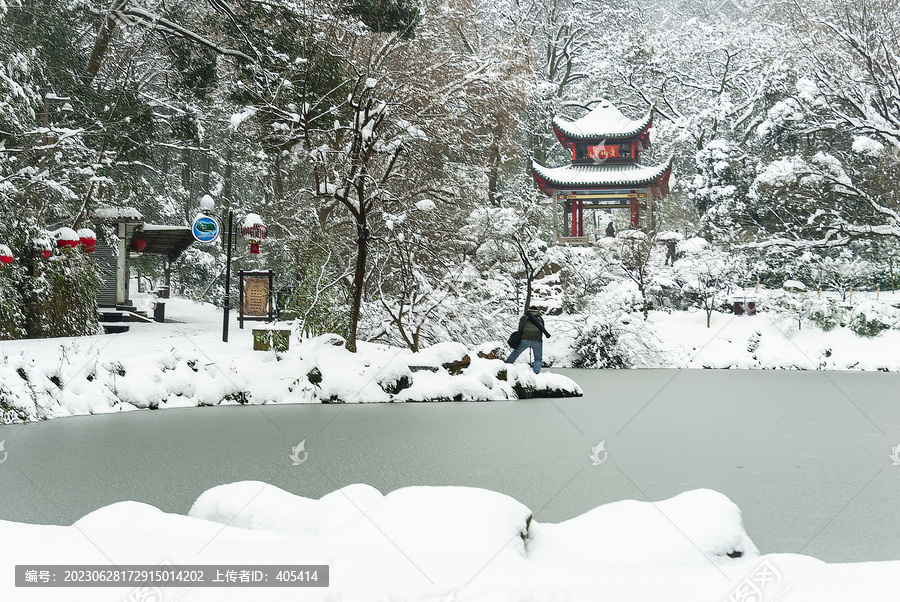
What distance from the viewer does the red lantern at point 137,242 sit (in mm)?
17703

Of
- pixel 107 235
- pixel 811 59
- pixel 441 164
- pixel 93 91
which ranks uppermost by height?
pixel 811 59

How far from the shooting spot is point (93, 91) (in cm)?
1398

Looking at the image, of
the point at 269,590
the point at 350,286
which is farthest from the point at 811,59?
the point at 269,590

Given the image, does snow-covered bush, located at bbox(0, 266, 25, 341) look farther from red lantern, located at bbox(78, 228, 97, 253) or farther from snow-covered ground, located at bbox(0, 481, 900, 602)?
snow-covered ground, located at bbox(0, 481, 900, 602)

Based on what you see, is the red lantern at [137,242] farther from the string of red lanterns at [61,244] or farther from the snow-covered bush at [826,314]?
the snow-covered bush at [826,314]

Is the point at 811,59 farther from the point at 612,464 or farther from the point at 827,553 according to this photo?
the point at 827,553

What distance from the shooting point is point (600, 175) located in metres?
26.2

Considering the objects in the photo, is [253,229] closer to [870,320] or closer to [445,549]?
[445,549]

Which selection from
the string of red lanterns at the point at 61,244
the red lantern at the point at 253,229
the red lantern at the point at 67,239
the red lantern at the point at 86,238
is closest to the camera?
the string of red lanterns at the point at 61,244

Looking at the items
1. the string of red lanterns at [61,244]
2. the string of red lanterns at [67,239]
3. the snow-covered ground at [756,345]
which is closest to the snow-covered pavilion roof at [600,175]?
the snow-covered ground at [756,345]

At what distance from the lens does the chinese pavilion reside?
2558cm

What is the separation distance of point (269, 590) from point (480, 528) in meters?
1.06

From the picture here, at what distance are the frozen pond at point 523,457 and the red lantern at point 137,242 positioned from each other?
10.4m

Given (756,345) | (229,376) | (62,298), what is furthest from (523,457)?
(756,345)
